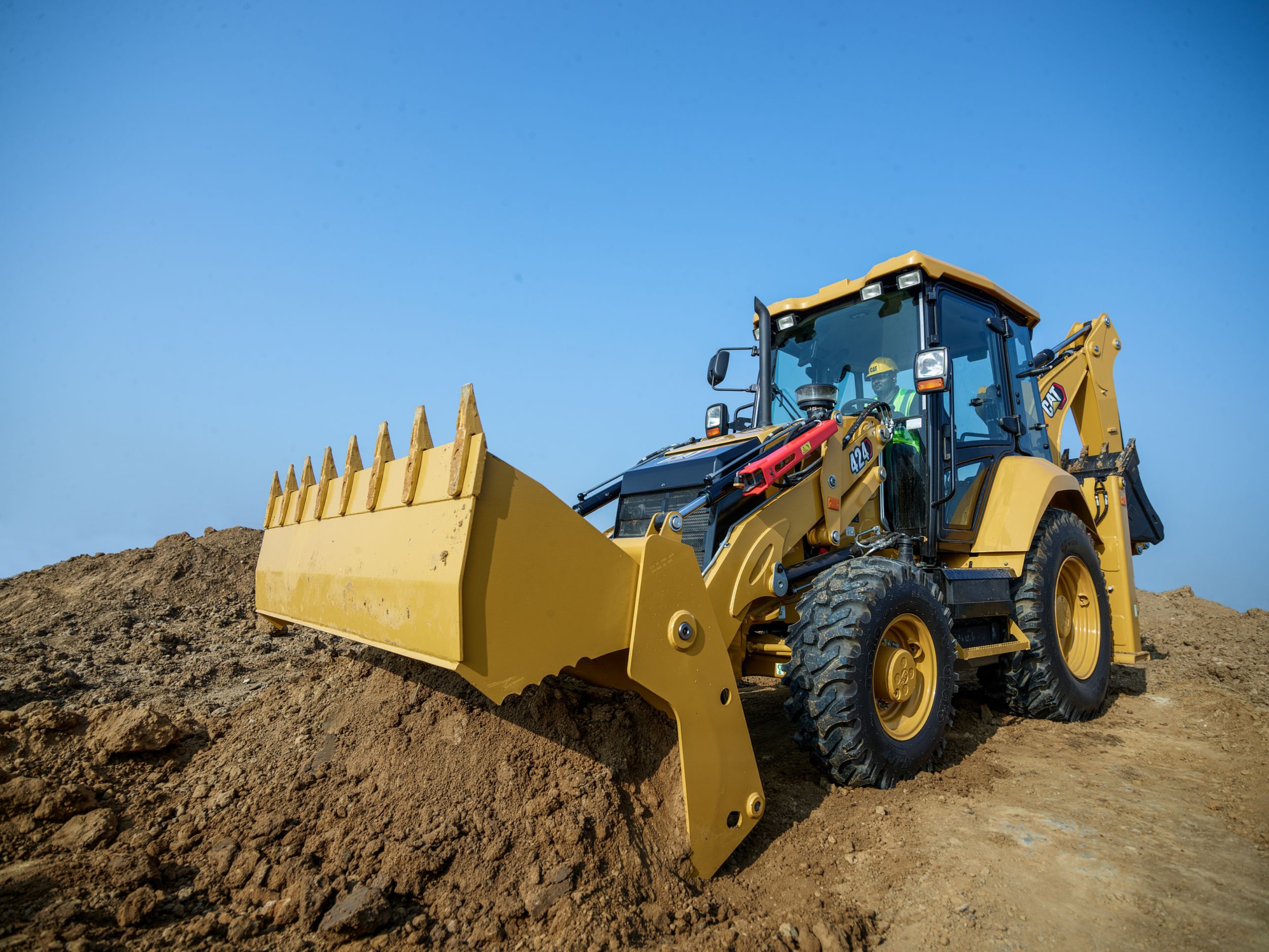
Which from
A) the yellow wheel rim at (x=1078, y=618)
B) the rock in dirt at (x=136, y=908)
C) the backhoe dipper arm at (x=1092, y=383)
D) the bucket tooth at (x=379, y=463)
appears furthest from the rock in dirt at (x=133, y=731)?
the backhoe dipper arm at (x=1092, y=383)

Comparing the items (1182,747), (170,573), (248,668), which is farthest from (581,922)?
(170,573)

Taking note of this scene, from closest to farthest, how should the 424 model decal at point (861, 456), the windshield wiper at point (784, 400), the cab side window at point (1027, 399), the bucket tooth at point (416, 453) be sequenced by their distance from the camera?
the bucket tooth at point (416, 453)
the 424 model decal at point (861, 456)
the windshield wiper at point (784, 400)
the cab side window at point (1027, 399)

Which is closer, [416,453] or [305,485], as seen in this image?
[416,453]

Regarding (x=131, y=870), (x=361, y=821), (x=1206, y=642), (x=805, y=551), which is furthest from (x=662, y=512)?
(x=1206, y=642)

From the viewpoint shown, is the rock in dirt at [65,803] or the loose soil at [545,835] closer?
the loose soil at [545,835]

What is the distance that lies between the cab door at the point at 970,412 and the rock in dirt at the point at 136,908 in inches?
183

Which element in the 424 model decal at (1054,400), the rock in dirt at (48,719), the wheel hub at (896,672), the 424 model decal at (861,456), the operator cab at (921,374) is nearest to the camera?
the wheel hub at (896,672)

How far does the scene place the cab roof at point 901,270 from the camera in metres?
5.22

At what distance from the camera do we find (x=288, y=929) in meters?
2.63

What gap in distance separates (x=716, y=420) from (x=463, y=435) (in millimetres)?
3448

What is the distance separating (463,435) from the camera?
111 inches

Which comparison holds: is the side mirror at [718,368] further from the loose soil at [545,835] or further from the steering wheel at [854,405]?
the loose soil at [545,835]

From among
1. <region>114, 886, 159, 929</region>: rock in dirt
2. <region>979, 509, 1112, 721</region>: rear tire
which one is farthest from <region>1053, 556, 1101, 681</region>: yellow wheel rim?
<region>114, 886, 159, 929</region>: rock in dirt

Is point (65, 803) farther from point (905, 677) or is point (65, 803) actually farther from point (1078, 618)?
point (1078, 618)
